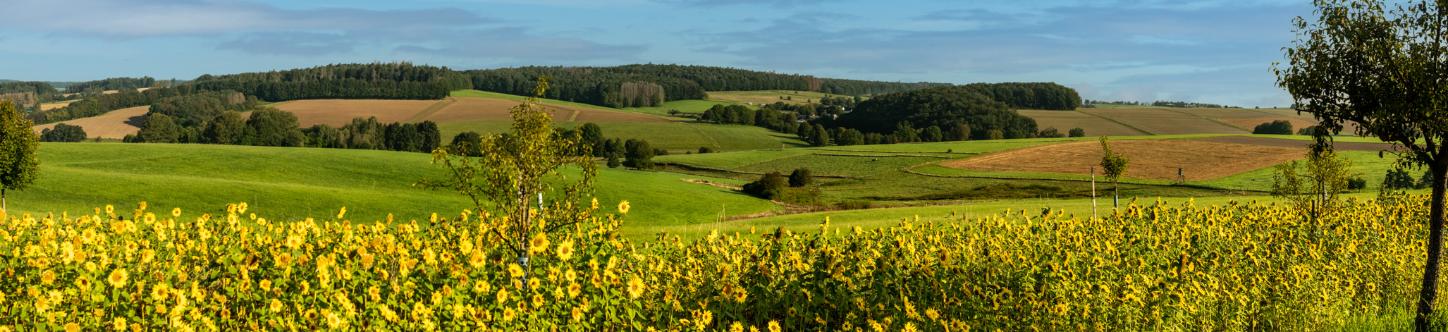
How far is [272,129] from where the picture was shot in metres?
119

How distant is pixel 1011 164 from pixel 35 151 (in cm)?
7418

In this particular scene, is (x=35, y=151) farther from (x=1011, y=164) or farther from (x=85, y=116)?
(x=85, y=116)

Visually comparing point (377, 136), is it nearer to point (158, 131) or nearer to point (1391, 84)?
point (158, 131)

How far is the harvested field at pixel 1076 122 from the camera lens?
446ft

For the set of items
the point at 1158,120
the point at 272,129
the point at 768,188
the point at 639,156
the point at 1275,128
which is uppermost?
the point at 1158,120

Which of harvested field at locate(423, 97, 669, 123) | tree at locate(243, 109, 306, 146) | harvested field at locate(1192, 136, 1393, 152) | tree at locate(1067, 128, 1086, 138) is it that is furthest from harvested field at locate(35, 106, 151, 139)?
harvested field at locate(1192, 136, 1393, 152)

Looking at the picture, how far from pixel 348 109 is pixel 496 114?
23.5 m

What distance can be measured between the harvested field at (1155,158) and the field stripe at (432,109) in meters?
84.6

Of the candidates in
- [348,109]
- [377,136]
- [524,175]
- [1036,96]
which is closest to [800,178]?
[377,136]

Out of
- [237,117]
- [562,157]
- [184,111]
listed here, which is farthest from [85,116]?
[562,157]

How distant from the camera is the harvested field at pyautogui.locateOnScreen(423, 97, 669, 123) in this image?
144m

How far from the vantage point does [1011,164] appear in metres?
88.3

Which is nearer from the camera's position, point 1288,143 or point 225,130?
point 1288,143

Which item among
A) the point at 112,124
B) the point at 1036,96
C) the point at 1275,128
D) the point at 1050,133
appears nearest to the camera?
the point at 1275,128
